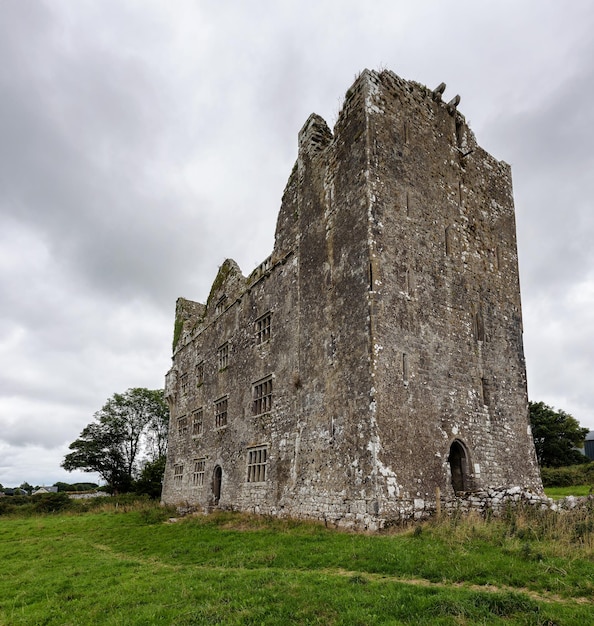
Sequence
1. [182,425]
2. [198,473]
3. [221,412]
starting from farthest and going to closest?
[182,425] → [198,473] → [221,412]

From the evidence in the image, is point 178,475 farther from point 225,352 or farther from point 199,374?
point 225,352

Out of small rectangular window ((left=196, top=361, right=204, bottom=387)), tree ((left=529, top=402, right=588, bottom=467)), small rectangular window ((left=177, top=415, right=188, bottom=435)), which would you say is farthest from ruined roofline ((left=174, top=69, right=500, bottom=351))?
tree ((left=529, top=402, right=588, bottom=467))

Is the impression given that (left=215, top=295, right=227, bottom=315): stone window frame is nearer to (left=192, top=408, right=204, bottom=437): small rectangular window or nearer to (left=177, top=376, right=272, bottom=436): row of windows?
(left=177, top=376, right=272, bottom=436): row of windows

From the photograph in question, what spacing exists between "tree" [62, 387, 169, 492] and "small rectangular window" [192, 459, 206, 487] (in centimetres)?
2602

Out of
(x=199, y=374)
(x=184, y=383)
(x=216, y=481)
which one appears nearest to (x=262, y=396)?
(x=216, y=481)

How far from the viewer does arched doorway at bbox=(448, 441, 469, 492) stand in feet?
53.7

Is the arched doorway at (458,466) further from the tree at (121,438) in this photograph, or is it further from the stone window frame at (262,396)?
the tree at (121,438)

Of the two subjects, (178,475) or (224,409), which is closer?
(224,409)

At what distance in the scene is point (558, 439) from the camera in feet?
131

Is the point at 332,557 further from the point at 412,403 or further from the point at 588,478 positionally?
the point at 588,478

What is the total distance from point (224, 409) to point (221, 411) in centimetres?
40

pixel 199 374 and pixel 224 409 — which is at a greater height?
pixel 199 374

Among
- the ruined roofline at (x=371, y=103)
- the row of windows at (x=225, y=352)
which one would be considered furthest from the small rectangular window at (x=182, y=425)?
the ruined roofline at (x=371, y=103)

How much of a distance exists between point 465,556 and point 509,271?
13.7 meters
